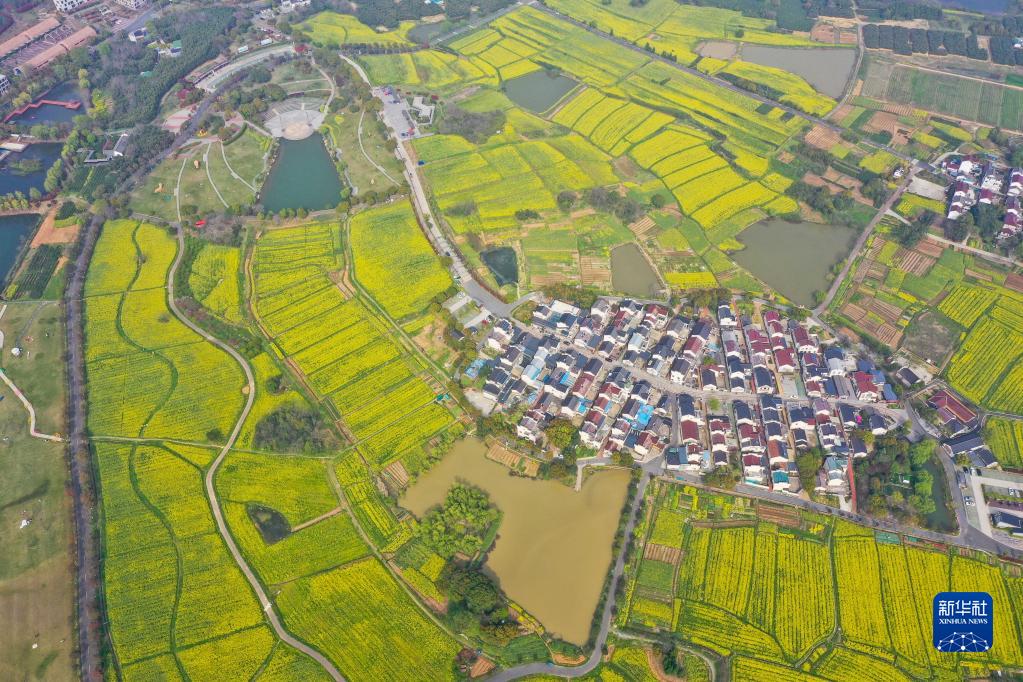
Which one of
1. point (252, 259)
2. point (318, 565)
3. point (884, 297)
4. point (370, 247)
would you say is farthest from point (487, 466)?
point (884, 297)

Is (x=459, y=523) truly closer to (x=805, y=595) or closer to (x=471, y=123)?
(x=805, y=595)

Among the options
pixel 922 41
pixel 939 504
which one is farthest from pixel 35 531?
pixel 922 41

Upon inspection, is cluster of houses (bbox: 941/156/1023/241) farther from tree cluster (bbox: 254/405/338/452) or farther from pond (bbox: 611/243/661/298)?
tree cluster (bbox: 254/405/338/452)

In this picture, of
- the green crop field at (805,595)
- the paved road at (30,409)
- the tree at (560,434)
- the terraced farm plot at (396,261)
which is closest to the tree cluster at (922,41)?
the terraced farm plot at (396,261)

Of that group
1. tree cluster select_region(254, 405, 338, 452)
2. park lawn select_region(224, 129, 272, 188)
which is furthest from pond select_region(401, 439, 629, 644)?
park lawn select_region(224, 129, 272, 188)

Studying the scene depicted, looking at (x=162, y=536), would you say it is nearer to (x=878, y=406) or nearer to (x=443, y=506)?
(x=443, y=506)

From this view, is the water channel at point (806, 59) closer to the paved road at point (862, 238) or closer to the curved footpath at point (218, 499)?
the paved road at point (862, 238)
